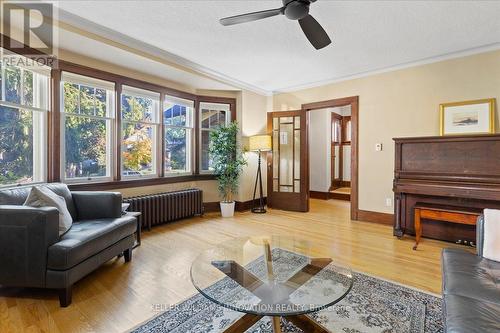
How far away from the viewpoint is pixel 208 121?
5062 millimetres

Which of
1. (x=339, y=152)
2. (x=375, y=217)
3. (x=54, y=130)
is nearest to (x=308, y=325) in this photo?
(x=375, y=217)

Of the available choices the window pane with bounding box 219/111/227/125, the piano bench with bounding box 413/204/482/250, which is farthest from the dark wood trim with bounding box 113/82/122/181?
the piano bench with bounding box 413/204/482/250

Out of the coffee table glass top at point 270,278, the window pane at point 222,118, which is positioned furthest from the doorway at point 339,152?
the coffee table glass top at point 270,278

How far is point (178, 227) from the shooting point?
156 inches

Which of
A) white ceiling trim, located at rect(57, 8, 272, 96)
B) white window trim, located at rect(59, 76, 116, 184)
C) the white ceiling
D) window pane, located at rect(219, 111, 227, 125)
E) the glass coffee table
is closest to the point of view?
the glass coffee table

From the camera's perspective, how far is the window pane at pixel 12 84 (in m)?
2.70

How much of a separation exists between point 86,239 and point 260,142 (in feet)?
11.2

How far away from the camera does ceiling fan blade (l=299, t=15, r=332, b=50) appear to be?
218 centimetres

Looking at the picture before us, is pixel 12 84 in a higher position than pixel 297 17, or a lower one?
lower

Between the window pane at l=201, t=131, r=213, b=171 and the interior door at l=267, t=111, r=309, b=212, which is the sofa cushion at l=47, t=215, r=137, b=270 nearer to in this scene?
the window pane at l=201, t=131, r=213, b=171

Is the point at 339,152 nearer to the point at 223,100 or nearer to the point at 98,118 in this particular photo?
the point at 223,100

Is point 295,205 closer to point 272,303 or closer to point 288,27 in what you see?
point 288,27

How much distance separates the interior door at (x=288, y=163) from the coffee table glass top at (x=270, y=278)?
2.89m

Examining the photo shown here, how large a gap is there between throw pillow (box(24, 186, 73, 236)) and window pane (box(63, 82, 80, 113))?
1484 millimetres
